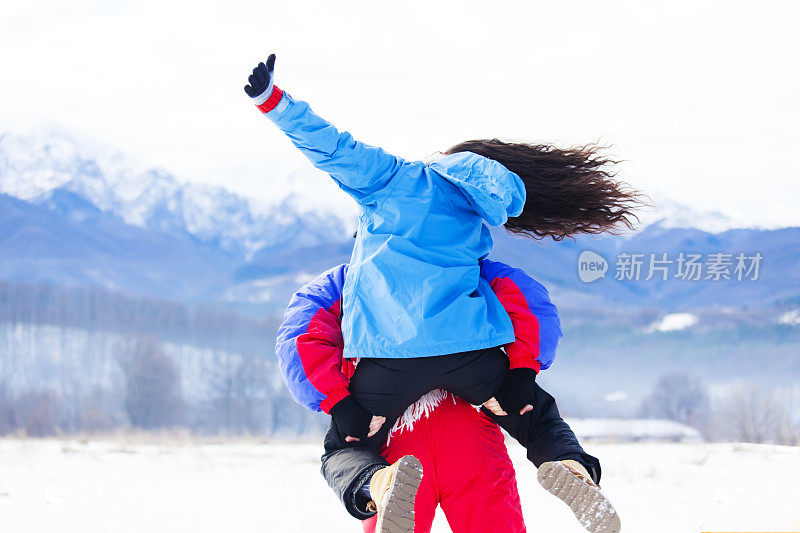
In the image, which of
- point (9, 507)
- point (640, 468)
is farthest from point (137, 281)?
point (640, 468)

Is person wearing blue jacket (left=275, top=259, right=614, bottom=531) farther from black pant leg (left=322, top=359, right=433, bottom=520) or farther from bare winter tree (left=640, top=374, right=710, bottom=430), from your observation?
bare winter tree (left=640, top=374, right=710, bottom=430)

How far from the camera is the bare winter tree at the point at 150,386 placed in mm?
4281

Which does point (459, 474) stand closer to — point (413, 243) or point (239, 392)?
point (413, 243)

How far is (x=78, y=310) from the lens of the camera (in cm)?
443

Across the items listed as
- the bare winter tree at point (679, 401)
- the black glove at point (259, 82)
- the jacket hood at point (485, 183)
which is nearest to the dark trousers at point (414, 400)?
the jacket hood at point (485, 183)

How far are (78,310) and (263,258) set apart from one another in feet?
3.87

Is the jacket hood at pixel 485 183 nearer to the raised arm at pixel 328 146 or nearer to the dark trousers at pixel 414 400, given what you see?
the raised arm at pixel 328 146

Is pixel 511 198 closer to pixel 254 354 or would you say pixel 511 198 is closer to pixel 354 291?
pixel 354 291

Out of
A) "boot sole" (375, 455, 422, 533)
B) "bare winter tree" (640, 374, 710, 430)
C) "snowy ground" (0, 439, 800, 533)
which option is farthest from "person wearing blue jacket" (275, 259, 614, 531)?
"bare winter tree" (640, 374, 710, 430)

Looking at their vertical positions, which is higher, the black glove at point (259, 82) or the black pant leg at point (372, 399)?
the black glove at point (259, 82)

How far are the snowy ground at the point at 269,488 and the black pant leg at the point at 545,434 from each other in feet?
4.36

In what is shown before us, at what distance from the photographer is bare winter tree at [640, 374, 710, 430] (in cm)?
464

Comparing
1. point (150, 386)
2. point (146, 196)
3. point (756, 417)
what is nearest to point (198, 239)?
point (146, 196)

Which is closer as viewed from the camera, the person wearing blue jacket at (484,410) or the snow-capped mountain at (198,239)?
the person wearing blue jacket at (484,410)
